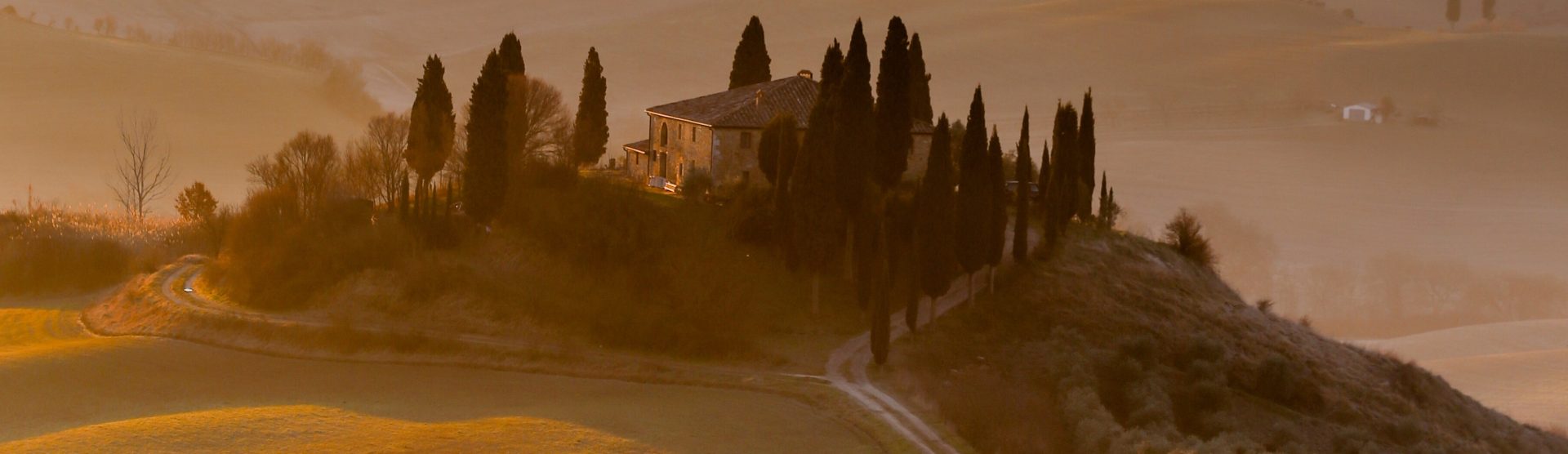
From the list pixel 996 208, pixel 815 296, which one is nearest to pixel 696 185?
pixel 815 296

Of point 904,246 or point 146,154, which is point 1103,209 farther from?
point 146,154

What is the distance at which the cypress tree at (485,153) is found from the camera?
43.9 metres

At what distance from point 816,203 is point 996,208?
5.93 m

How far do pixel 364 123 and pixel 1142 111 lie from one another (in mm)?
82908

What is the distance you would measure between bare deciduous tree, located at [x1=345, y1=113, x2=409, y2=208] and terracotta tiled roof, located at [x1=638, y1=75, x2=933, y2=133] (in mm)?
10221

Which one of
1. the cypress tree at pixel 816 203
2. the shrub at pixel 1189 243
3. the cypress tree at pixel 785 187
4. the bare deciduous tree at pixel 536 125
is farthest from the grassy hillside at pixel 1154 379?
the bare deciduous tree at pixel 536 125

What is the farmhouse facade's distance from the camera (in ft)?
164

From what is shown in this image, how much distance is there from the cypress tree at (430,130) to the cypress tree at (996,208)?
19.0 metres

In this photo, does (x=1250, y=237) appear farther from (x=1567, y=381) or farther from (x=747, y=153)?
(x=747, y=153)

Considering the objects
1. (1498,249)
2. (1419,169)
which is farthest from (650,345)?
(1419,169)

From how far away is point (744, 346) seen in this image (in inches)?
1528

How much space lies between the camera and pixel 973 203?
42938 mm

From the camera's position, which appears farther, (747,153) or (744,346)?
(747,153)

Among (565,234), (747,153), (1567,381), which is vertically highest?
(747,153)
